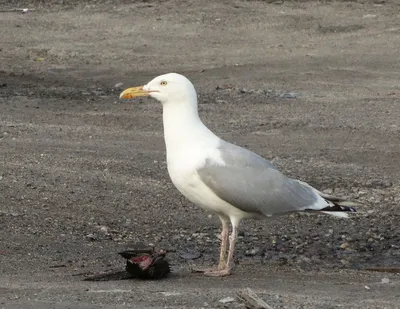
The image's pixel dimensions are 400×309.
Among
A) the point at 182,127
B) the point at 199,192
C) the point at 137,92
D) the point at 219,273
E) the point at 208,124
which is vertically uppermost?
the point at 137,92

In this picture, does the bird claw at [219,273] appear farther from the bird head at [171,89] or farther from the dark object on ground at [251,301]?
the dark object on ground at [251,301]

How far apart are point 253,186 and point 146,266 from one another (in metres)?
0.96

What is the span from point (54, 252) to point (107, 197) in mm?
1649

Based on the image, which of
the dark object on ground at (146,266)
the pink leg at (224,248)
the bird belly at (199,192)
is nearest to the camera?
the dark object on ground at (146,266)

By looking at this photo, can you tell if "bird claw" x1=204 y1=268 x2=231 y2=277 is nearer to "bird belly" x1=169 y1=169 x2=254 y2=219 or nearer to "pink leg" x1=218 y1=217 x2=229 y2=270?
"pink leg" x1=218 y1=217 x2=229 y2=270

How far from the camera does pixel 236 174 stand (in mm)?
7367

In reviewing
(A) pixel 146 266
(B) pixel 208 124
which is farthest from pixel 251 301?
(B) pixel 208 124

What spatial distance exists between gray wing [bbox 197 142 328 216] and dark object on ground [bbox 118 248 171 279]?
607 millimetres

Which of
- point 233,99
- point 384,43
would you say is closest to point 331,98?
point 233,99

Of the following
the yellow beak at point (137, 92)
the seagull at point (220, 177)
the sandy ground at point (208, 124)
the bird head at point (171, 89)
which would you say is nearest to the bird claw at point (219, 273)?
the seagull at point (220, 177)

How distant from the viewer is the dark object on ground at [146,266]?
6957mm

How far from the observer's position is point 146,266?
695 cm

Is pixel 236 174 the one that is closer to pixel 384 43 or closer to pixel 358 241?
pixel 358 241

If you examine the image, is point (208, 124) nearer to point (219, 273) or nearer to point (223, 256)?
point (223, 256)
